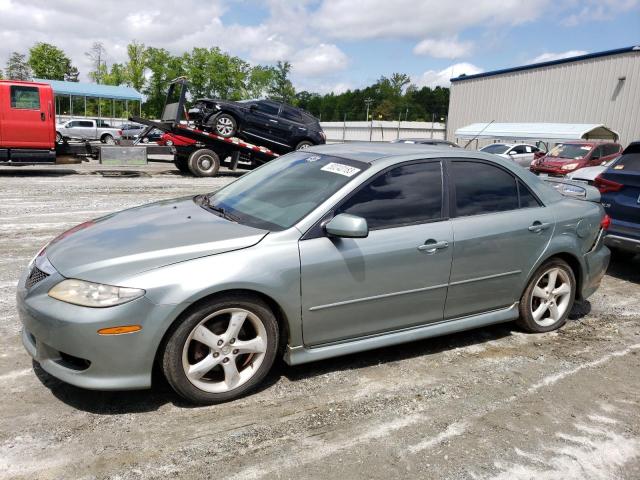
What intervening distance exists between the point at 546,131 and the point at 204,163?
2382 cm

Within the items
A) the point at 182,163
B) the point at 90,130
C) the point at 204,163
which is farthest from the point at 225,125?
the point at 90,130

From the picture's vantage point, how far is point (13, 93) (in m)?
13.1

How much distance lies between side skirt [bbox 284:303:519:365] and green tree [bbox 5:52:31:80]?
94.7 metres

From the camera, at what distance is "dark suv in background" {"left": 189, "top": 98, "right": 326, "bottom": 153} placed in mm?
15914

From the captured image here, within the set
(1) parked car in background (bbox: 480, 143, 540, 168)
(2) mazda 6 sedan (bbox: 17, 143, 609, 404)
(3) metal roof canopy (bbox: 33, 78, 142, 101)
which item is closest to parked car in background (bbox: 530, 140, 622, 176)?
(1) parked car in background (bbox: 480, 143, 540, 168)

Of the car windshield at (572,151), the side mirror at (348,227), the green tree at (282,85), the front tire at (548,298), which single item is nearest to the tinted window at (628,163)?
the front tire at (548,298)

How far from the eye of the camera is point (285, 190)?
3.87 metres

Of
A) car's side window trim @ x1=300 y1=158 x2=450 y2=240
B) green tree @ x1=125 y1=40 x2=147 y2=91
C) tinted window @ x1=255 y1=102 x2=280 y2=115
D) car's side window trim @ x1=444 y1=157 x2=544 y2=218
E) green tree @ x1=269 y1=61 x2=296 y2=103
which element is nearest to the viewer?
car's side window trim @ x1=300 y1=158 x2=450 y2=240

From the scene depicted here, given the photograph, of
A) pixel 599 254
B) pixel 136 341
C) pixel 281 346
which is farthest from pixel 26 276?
pixel 599 254

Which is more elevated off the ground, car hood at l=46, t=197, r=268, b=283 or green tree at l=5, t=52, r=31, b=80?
green tree at l=5, t=52, r=31, b=80

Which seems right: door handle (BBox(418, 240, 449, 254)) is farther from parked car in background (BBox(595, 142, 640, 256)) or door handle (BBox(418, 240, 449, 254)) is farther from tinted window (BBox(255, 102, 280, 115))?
tinted window (BBox(255, 102, 280, 115))

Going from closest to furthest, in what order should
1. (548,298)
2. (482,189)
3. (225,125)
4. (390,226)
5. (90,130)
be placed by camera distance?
(390,226) < (482,189) < (548,298) < (225,125) < (90,130)

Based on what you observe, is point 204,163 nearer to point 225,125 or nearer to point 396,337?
point 225,125

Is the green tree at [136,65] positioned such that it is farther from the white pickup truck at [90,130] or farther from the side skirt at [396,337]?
the side skirt at [396,337]
